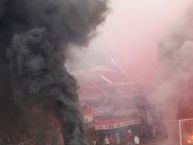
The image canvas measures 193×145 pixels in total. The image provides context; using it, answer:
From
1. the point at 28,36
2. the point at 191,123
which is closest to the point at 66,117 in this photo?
the point at 28,36

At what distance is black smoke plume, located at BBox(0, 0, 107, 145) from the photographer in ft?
49.4

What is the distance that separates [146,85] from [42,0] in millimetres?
14787

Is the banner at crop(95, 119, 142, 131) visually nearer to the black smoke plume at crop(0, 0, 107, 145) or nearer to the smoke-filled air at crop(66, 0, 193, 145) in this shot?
the smoke-filled air at crop(66, 0, 193, 145)

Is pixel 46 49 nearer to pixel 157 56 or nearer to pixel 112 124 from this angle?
pixel 112 124

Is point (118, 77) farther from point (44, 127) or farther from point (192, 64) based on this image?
point (44, 127)

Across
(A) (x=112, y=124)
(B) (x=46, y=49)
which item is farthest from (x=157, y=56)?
(B) (x=46, y=49)

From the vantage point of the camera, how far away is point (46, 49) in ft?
50.1

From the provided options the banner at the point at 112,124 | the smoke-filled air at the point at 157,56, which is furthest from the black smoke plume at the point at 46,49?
the banner at the point at 112,124

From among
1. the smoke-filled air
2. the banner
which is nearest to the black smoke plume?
the smoke-filled air

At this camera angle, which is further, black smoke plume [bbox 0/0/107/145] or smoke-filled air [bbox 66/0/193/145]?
smoke-filled air [bbox 66/0/193/145]

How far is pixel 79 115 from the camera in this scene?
607 inches

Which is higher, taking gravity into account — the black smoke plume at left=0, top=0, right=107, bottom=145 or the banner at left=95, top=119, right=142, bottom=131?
the black smoke plume at left=0, top=0, right=107, bottom=145

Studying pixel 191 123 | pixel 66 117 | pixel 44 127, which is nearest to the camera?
pixel 66 117

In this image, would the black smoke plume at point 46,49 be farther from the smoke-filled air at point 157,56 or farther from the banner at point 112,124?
the banner at point 112,124
